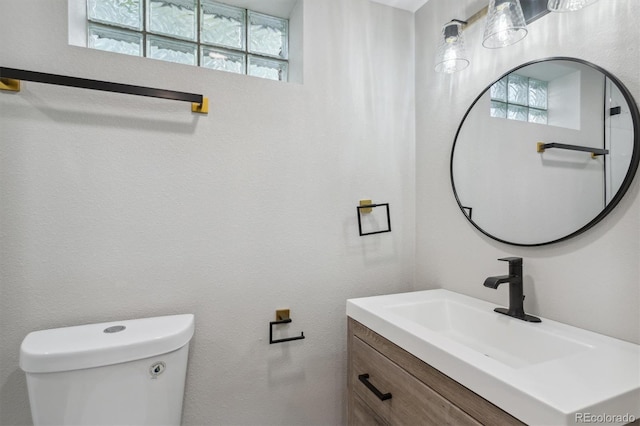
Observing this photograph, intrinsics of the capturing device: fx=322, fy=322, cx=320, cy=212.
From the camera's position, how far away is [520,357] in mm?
1002

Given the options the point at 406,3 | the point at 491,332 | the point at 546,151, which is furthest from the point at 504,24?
the point at 491,332

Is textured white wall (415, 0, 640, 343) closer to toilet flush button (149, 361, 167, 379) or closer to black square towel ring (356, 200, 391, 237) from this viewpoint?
black square towel ring (356, 200, 391, 237)

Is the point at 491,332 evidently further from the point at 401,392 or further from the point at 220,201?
the point at 220,201

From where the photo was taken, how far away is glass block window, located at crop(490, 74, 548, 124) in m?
1.10

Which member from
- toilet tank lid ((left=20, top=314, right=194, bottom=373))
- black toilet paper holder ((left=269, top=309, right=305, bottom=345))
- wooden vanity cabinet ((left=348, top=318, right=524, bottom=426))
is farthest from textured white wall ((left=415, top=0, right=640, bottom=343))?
toilet tank lid ((left=20, top=314, right=194, bottom=373))

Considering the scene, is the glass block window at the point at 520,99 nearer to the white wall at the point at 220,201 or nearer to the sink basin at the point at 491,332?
the white wall at the point at 220,201

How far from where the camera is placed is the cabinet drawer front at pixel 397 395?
83 centimetres

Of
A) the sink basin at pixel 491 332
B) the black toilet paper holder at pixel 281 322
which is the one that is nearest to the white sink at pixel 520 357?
the sink basin at pixel 491 332

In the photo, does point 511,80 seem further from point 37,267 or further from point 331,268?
point 37,267

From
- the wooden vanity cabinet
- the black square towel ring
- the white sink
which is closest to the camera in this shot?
the white sink

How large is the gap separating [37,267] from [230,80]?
0.97m

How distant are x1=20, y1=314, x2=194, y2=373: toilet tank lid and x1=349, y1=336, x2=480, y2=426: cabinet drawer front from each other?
0.64m

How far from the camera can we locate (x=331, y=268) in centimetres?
150

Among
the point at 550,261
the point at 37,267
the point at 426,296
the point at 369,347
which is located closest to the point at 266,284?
the point at 369,347
